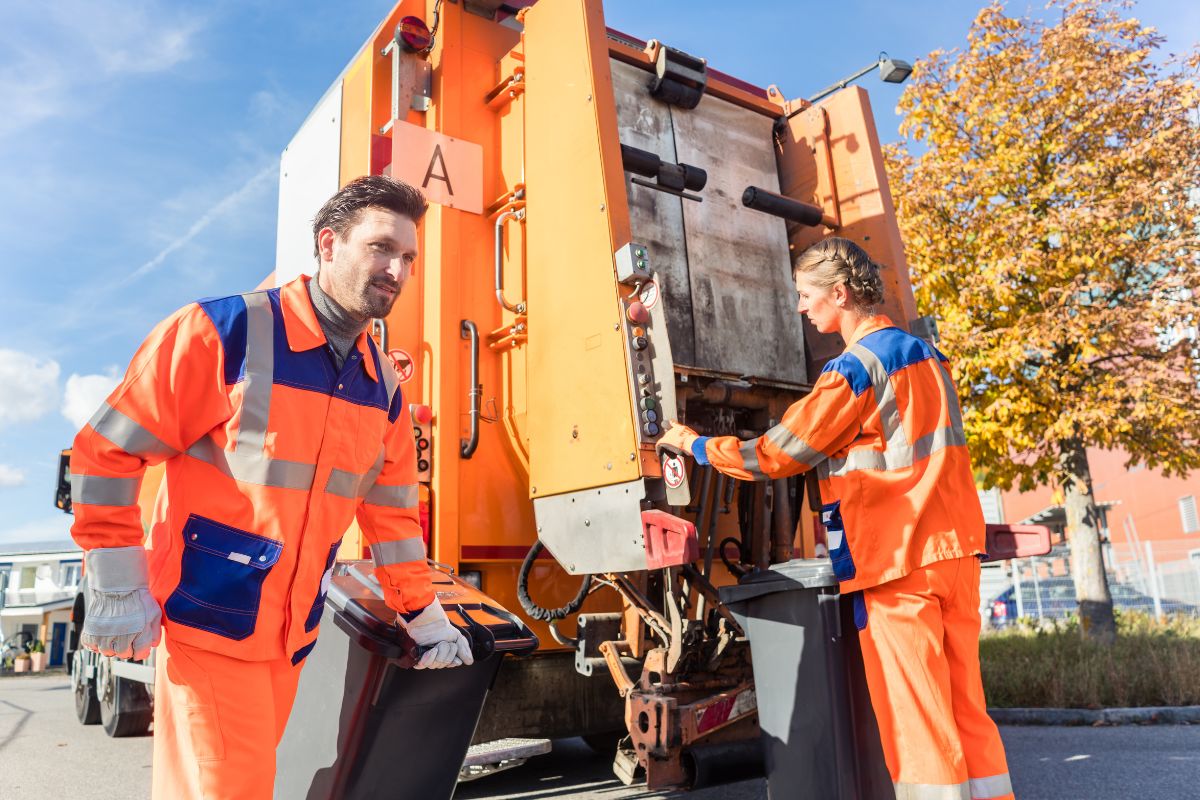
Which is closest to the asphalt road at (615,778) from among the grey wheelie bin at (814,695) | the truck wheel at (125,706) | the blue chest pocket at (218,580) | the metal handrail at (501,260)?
the truck wheel at (125,706)

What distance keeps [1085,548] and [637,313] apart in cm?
664

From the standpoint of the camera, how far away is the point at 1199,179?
7422 mm

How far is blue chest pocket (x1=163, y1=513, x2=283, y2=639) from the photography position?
1.56 m

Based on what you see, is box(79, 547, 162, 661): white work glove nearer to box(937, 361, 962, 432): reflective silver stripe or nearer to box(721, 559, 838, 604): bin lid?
box(721, 559, 838, 604): bin lid

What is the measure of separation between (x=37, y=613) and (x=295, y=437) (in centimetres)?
2440

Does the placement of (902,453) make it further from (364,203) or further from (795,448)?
(364,203)

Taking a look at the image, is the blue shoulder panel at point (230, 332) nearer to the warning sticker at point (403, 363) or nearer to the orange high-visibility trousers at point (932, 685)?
the orange high-visibility trousers at point (932, 685)

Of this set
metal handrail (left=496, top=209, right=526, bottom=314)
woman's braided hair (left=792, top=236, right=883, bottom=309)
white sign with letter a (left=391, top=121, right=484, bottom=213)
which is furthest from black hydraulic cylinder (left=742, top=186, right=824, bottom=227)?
A: woman's braided hair (left=792, top=236, right=883, bottom=309)

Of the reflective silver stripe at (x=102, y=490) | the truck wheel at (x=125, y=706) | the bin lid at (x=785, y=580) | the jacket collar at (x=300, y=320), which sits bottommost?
the truck wheel at (x=125, y=706)

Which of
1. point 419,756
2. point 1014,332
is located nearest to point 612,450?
point 419,756

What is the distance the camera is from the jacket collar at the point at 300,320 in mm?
1764

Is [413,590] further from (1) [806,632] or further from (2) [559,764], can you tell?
(2) [559,764]

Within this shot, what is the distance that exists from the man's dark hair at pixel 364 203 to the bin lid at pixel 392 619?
0.85 m

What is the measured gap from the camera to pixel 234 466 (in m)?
1.64
